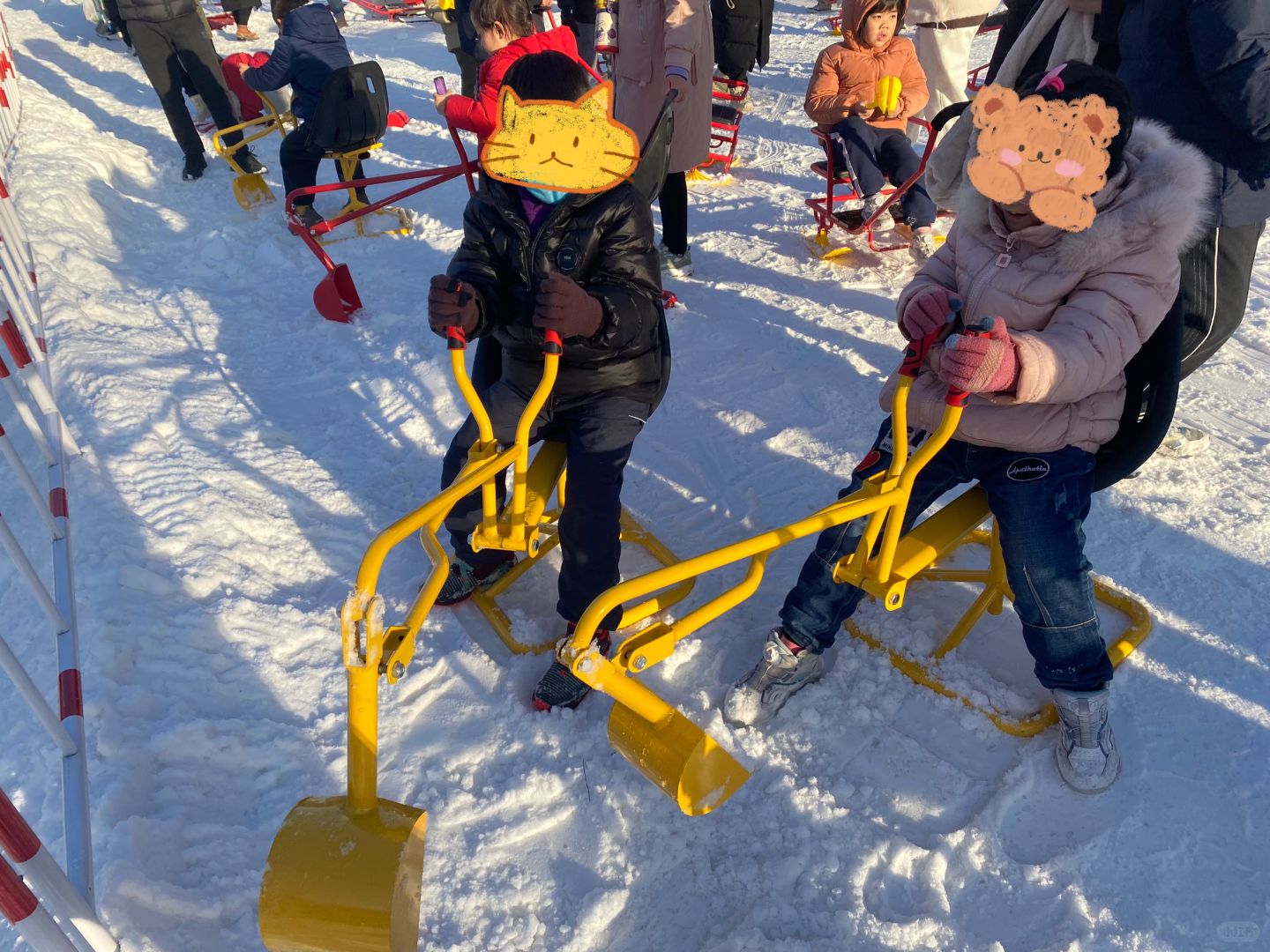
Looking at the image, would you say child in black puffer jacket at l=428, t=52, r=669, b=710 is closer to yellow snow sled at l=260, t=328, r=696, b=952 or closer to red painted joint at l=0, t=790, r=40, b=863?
yellow snow sled at l=260, t=328, r=696, b=952

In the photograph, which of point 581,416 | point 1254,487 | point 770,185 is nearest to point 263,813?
point 581,416

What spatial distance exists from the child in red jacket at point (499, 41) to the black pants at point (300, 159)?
2.69 m

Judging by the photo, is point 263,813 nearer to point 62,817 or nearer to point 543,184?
point 62,817

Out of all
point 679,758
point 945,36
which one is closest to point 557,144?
point 679,758

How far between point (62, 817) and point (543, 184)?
75.5 inches

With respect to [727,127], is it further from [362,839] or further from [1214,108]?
[362,839]

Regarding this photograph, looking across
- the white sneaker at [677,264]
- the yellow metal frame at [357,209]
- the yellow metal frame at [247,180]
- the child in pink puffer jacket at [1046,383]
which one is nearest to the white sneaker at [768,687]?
the child in pink puffer jacket at [1046,383]

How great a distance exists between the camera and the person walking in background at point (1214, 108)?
89.4 inches

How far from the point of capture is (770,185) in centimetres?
623

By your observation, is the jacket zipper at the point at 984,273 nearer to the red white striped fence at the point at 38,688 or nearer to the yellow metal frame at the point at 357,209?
the red white striped fence at the point at 38,688

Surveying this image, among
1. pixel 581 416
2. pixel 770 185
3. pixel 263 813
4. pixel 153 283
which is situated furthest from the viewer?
pixel 770 185

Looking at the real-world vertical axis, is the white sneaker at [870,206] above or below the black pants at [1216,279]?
below

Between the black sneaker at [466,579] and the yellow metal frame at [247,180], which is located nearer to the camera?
the black sneaker at [466,579]

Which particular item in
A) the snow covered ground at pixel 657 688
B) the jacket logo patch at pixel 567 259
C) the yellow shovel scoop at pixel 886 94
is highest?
the jacket logo patch at pixel 567 259
